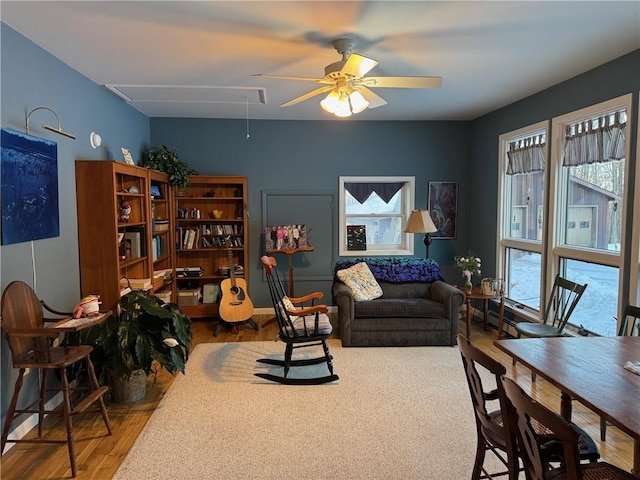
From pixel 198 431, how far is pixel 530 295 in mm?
3709

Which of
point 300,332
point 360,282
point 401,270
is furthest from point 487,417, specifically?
point 401,270

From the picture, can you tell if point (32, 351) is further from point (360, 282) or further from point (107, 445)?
point (360, 282)

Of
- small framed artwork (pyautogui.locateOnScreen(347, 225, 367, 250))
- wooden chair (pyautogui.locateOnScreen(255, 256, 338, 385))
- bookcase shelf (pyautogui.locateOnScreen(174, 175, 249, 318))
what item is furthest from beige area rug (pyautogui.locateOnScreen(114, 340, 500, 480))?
small framed artwork (pyautogui.locateOnScreen(347, 225, 367, 250))

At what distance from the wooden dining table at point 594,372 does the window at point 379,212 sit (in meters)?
3.67

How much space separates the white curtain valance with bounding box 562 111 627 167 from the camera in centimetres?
331

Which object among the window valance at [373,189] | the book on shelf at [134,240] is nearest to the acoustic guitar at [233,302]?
the book on shelf at [134,240]

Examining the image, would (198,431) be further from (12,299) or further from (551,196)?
(551,196)

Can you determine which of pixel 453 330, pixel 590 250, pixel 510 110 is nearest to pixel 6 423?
pixel 453 330

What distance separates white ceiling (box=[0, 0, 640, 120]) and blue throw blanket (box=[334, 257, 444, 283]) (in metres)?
Answer: 1.89

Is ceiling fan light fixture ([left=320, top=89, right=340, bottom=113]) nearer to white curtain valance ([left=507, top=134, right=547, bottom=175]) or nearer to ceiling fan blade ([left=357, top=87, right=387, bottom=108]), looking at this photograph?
ceiling fan blade ([left=357, top=87, right=387, bottom=108])

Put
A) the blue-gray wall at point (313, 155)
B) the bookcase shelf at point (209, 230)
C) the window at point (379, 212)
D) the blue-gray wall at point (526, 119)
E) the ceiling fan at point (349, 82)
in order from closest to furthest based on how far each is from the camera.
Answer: the ceiling fan at point (349, 82), the blue-gray wall at point (526, 119), the bookcase shelf at point (209, 230), the blue-gray wall at point (313, 155), the window at point (379, 212)

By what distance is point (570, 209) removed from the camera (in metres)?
3.97

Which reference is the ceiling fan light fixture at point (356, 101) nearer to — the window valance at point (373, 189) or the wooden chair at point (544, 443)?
the wooden chair at point (544, 443)

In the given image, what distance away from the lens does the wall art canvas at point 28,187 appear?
2.56m
